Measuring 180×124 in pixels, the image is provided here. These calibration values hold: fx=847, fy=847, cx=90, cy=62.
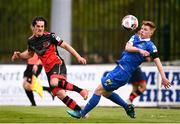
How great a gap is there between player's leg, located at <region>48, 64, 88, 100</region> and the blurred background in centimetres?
1047

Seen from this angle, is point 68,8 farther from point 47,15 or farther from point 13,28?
point 47,15

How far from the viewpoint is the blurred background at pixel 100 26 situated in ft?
89.7

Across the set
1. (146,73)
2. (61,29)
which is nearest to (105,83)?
(146,73)

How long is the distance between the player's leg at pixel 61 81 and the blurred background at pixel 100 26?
10471 mm

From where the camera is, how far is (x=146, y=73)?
23.3m

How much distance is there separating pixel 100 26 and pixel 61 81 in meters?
15.1

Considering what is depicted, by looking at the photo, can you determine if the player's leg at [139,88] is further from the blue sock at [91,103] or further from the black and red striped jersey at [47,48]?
the blue sock at [91,103]

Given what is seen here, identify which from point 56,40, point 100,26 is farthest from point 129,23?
point 100,26

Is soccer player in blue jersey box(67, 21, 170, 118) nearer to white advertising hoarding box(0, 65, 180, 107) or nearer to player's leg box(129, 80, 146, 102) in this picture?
player's leg box(129, 80, 146, 102)

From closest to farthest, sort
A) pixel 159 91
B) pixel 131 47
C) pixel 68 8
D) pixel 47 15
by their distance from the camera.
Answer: pixel 131 47, pixel 159 91, pixel 68 8, pixel 47 15

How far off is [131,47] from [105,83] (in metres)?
0.79

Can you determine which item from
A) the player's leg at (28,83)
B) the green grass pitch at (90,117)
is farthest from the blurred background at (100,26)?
the green grass pitch at (90,117)

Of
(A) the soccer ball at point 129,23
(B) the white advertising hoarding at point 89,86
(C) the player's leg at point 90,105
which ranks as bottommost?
(B) the white advertising hoarding at point 89,86

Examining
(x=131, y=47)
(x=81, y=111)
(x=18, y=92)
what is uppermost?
(x=131, y=47)
